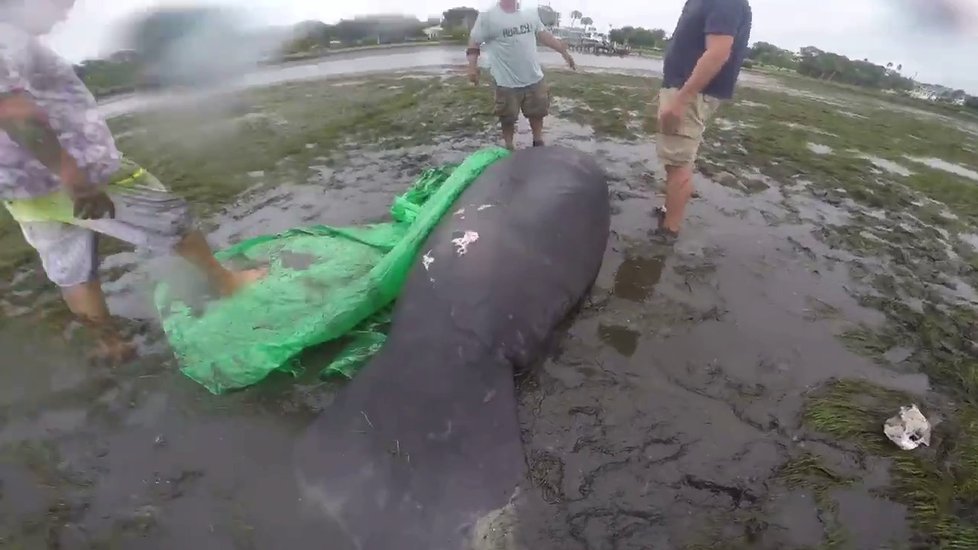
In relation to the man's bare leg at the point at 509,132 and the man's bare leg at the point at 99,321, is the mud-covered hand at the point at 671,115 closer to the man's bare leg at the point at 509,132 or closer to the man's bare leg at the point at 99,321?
the man's bare leg at the point at 509,132

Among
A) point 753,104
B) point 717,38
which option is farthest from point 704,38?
point 753,104

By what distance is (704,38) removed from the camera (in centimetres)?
396

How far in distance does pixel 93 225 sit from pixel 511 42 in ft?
13.9

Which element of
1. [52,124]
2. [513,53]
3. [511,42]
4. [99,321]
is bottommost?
[99,321]

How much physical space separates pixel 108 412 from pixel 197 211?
278 cm

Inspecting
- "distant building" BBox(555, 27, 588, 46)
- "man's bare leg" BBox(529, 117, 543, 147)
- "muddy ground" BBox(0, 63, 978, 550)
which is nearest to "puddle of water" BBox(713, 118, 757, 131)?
"muddy ground" BBox(0, 63, 978, 550)

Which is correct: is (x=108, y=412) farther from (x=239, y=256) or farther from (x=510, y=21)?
(x=510, y=21)

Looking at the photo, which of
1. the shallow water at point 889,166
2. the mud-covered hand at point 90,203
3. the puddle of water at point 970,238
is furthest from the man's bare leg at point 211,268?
the shallow water at point 889,166

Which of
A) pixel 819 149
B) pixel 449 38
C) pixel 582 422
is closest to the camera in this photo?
pixel 582 422

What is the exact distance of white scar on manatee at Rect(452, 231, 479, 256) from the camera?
2.97 metres

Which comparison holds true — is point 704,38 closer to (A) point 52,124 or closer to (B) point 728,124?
(A) point 52,124

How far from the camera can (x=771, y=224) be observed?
5.21 metres

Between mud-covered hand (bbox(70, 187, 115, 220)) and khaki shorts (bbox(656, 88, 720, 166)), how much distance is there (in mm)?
3687

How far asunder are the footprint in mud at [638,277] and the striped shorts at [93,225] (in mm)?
2835
